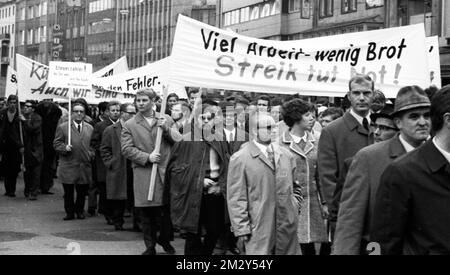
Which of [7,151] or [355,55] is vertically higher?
[355,55]

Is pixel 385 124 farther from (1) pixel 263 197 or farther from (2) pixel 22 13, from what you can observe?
(2) pixel 22 13

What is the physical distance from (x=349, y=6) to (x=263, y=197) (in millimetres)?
36610

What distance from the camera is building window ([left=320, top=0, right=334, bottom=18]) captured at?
45.2m

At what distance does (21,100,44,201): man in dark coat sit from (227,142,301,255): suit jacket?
32.7ft

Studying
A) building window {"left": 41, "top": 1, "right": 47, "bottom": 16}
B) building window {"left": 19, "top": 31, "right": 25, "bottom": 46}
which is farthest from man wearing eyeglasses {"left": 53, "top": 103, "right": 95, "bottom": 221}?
building window {"left": 19, "top": 31, "right": 25, "bottom": 46}

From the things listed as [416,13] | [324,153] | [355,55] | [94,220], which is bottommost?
[94,220]

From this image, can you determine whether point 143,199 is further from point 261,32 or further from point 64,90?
point 261,32

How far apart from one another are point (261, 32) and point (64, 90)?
39.6 metres

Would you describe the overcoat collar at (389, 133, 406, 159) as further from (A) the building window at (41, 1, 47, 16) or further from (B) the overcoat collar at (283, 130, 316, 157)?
(A) the building window at (41, 1, 47, 16)

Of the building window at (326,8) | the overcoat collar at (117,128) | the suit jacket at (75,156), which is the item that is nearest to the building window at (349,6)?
the building window at (326,8)

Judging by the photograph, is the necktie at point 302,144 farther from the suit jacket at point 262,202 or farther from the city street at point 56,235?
the city street at point 56,235

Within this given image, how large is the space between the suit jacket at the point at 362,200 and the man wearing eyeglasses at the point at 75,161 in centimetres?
899
